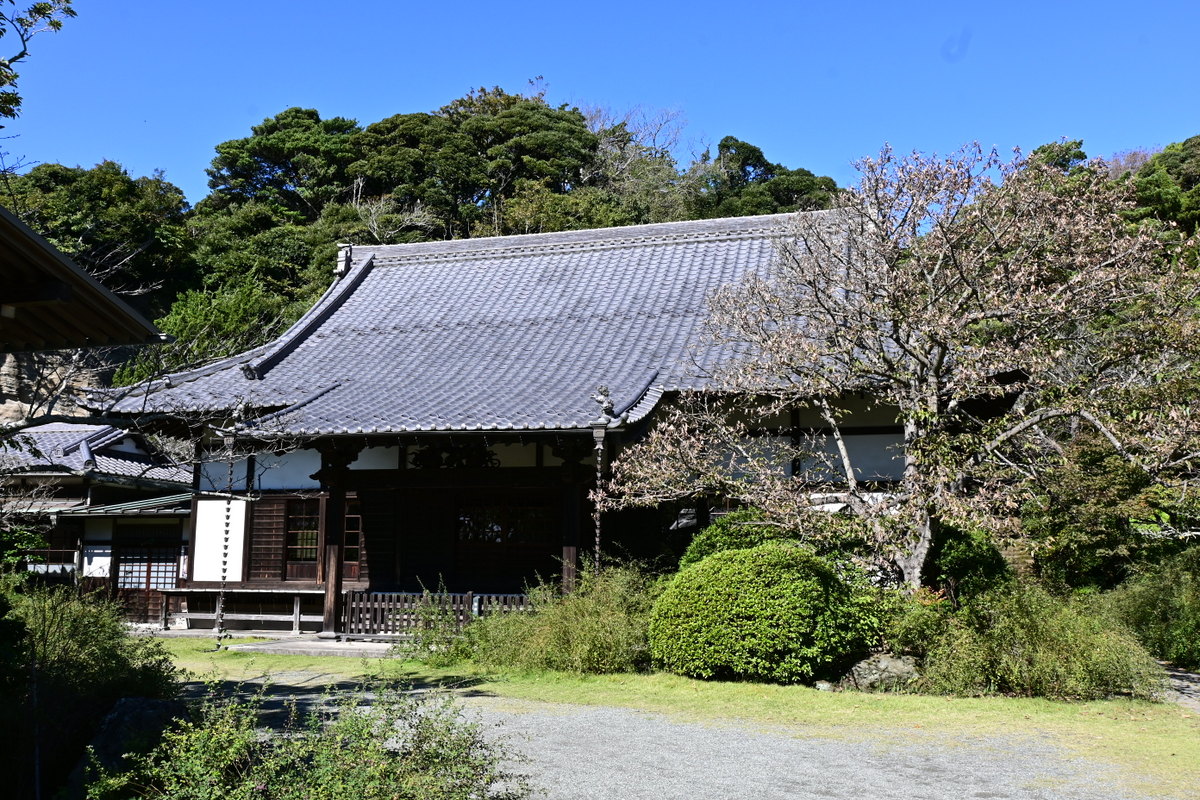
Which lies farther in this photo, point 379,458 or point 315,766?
point 379,458

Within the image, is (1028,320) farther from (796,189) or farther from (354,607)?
(796,189)

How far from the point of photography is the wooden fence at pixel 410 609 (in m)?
13.1

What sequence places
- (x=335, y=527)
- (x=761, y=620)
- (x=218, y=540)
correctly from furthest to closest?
(x=218, y=540) < (x=335, y=527) < (x=761, y=620)

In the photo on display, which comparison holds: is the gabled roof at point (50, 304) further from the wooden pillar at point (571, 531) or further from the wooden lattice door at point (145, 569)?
the wooden lattice door at point (145, 569)

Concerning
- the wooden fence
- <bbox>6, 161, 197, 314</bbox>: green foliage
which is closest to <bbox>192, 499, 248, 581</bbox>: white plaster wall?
the wooden fence

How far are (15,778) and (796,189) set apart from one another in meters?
38.7

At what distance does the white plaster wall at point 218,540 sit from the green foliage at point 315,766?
1216 cm

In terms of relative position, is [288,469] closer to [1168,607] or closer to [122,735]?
[122,735]

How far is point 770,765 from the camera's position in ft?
23.2

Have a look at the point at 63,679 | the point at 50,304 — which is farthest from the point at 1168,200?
the point at 63,679

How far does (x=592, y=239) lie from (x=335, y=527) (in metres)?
9.28

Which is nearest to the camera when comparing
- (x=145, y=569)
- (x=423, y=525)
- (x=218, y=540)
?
(x=423, y=525)

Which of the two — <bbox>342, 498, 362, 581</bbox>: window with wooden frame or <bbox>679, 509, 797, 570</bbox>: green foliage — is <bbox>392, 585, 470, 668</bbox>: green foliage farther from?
<bbox>342, 498, 362, 581</bbox>: window with wooden frame

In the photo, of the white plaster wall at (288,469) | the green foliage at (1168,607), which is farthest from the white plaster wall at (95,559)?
the green foliage at (1168,607)
